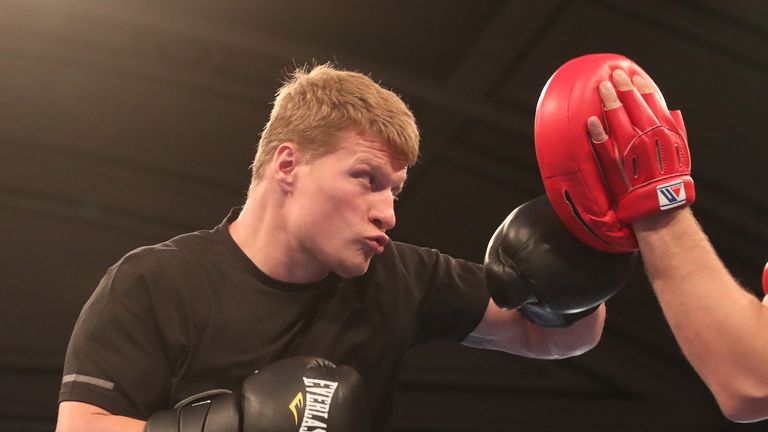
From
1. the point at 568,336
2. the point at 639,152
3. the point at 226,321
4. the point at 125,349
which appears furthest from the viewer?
the point at 568,336

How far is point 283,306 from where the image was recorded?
6.21 feet

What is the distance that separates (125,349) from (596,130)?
1.03 m

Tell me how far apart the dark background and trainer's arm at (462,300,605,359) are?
2764 mm

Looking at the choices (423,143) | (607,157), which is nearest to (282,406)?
(607,157)

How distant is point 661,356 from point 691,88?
3.17 metres

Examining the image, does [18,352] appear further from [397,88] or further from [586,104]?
[586,104]

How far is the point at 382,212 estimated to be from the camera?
186cm

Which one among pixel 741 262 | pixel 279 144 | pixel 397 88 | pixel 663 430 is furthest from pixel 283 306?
pixel 663 430

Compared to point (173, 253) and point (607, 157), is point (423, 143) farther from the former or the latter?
point (607, 157)

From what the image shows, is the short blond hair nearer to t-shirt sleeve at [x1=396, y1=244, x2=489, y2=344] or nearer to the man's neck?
the man's neck

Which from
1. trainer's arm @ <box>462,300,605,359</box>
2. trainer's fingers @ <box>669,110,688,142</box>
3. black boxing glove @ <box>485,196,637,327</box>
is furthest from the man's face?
trainer's fingers @ <box>669,110,688,142</box>

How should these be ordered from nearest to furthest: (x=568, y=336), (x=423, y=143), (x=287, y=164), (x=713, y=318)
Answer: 1. (x=713, y=318)
2. (x=287, y=164)
3. (x=568, y=336)
4. (x=423, y=143)

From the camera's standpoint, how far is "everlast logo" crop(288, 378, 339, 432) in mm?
1566

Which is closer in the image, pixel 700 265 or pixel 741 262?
pixel 700 265
